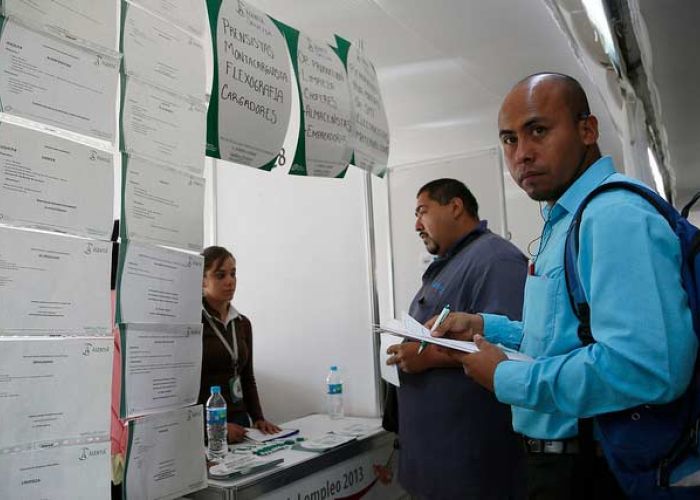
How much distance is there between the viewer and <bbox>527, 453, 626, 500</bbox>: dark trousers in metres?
1.09

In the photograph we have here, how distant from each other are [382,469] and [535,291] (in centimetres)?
179

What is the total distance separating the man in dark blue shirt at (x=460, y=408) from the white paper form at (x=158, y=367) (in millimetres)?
823

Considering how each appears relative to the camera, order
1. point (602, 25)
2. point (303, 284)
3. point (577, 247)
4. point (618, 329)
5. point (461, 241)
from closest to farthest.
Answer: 1. point (618, 329)
2. point (577, 247)
3. point (461, 241)
4. point (602, 25)
5. point (303, 284)

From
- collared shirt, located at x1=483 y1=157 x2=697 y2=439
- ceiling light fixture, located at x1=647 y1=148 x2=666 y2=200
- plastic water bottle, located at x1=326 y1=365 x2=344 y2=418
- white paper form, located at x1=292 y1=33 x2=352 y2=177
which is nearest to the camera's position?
collared shirt, located at x1=483 y1=157 x2=697 y2=439

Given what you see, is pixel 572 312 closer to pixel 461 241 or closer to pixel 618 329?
pixel 618 329

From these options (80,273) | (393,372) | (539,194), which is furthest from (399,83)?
(80,273)

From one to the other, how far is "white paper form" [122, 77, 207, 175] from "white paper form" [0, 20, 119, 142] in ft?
0.20

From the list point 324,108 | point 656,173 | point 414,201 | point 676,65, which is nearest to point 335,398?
point 414,201

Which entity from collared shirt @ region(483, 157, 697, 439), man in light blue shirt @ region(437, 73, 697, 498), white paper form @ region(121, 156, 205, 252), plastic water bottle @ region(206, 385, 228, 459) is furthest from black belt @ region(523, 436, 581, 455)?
plastic water bottle @ region(206, 385, 228, 459)

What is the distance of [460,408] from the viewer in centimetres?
203

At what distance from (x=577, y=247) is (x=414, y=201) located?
263cm

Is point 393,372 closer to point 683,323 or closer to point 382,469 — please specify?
point 382,469

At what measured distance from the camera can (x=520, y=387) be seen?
104 centimetres

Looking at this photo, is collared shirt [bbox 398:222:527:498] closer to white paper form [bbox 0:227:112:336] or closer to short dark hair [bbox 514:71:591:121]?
short dark hair [bbox 514:71:591:121]
